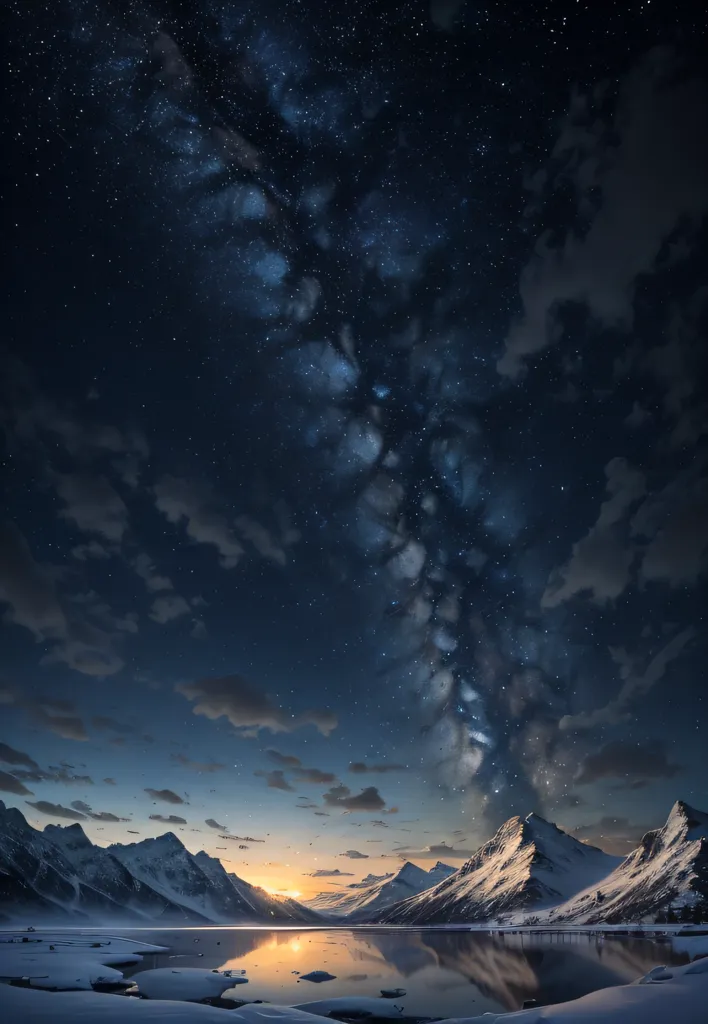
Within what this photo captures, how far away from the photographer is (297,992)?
48500 millimetres

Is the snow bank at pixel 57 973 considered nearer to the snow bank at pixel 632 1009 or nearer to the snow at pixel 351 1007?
the snow at pixel 351 1007

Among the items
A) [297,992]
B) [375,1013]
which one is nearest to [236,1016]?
[375,1013]

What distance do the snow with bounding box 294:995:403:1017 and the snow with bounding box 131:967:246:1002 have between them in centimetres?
873

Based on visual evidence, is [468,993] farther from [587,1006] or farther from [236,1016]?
[236,1016]

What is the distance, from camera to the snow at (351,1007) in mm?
38200

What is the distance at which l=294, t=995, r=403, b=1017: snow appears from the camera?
38.2 meters

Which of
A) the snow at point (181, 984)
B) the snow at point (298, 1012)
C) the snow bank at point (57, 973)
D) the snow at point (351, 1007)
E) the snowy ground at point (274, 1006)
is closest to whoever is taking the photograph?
the snow at point (298, 1012)

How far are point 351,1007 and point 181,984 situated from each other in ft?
62.5

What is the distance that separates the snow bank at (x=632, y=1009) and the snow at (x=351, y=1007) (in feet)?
34.2

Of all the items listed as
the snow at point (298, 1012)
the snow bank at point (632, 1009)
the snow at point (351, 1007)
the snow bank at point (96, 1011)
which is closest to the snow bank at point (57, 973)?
the snow at point (298, 1012)

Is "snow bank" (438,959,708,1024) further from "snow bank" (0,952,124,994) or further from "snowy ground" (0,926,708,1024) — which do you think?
"snow bank" (0,952,124,994)

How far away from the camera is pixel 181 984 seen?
4928 cm

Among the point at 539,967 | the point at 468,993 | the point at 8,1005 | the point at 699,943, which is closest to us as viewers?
the point at 8,1005

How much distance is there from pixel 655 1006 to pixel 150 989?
125ft
